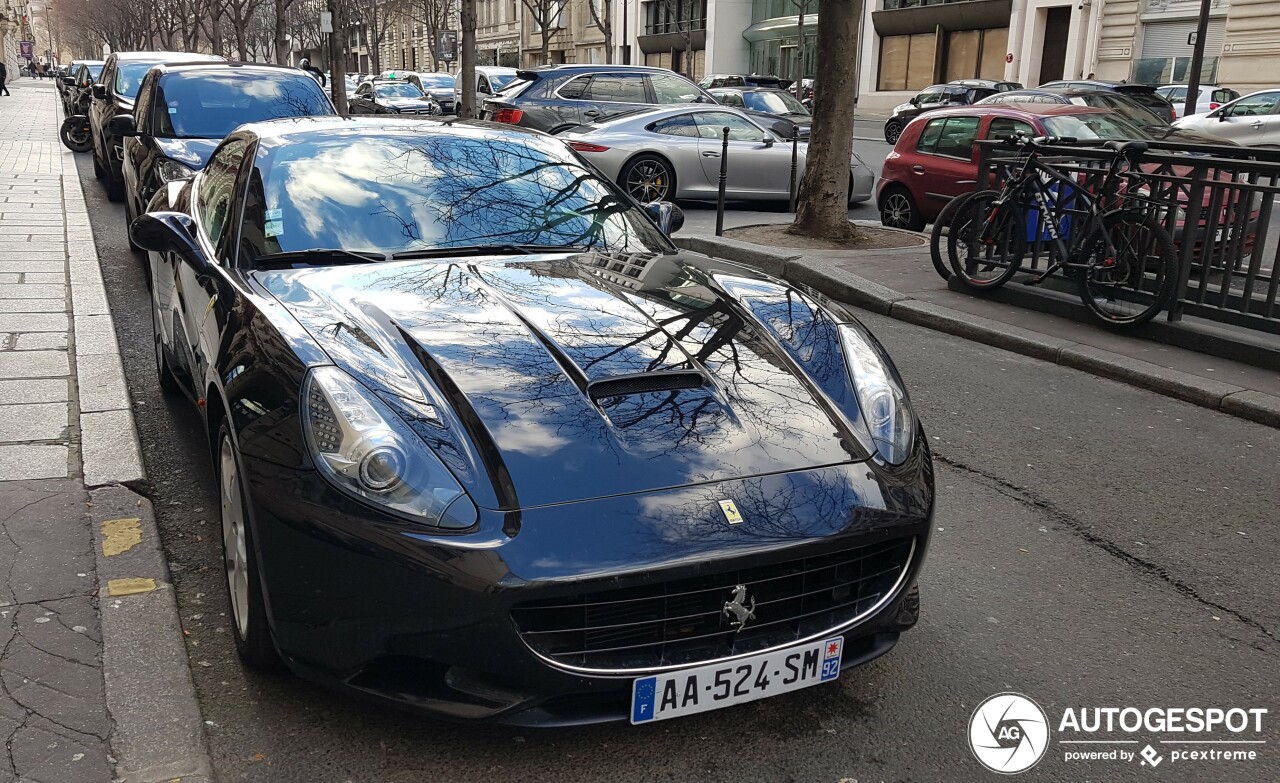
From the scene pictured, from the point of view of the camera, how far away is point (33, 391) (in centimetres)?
530

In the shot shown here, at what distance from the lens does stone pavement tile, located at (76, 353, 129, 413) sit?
5027mm

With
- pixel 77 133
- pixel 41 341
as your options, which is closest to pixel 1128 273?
pixel 41 341

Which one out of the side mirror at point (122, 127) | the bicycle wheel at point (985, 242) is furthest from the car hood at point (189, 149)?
the bicycle wheel at point (985, 242)

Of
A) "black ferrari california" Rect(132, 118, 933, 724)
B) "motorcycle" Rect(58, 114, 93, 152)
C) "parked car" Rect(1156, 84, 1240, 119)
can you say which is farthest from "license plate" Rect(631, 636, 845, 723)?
"parked car" Rect(1156, 84, 1240, 119)

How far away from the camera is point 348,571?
249cm

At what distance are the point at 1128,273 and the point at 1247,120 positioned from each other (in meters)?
16.6

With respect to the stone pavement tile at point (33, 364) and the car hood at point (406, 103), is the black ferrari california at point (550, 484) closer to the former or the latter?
the stone pavement tile at point (33, 364)

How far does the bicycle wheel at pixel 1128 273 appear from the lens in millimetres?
6863

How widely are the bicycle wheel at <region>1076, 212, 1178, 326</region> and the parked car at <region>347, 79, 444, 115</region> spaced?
2699 centimetres

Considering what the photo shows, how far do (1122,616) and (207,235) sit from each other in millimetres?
3530

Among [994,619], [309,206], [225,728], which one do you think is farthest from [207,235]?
[994,619]

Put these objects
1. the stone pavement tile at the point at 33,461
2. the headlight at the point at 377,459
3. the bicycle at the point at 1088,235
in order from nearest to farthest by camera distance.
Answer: the headlight at the point at 377,459 → the stone pavement tile at the point at 33,461 → the bicycle at the point at 1088,235

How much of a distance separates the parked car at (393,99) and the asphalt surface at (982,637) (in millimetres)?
28889

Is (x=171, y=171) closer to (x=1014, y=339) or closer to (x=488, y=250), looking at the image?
(x=488, y=250)
